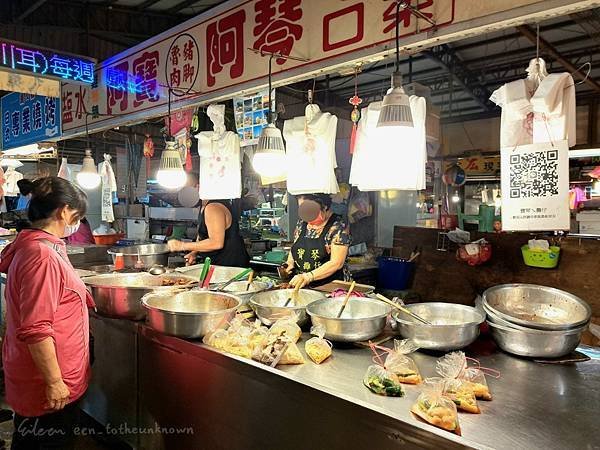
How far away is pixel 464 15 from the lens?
237 cm

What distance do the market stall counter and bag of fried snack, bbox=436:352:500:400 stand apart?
2.0 inches

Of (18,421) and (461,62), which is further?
(461,62)

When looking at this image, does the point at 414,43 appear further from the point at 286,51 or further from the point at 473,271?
the point at 473,271

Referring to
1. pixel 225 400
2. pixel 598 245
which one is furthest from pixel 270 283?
pixel 598 245

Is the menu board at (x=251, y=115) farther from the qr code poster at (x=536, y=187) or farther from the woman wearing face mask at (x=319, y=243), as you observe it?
the qr code poster at (x=536, y=187)

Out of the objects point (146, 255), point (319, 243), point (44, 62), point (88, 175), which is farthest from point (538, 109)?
point (88, 175)

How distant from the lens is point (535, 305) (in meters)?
2.28

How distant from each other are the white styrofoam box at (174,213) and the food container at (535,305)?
5.87 m

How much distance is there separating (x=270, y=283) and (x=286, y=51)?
179 centimetres

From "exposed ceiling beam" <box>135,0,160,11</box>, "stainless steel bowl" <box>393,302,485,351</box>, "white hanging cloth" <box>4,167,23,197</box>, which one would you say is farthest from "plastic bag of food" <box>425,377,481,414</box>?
"white hanging cloth" <box>4,167,23,197</box>

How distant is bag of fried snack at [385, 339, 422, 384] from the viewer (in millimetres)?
1782

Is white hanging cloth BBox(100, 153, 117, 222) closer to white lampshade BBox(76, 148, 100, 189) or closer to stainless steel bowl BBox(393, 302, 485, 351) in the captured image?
white lampshade BBox(76, 148, 100, 189)

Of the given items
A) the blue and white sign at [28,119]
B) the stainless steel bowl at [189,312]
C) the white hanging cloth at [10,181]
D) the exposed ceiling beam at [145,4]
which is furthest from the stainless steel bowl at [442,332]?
the white hanging cloth at [10,181]

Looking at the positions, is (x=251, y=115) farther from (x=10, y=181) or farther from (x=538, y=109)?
(x=10, y=181)
